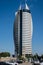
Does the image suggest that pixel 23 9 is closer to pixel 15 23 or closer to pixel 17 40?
pixel 15 23

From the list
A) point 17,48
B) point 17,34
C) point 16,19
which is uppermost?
point 16,19

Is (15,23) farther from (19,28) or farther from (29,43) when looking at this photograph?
(29,43)

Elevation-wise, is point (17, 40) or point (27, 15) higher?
point (27, 15)

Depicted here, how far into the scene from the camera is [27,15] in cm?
8750

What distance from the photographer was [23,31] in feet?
283

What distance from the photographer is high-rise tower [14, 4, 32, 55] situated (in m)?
85.8

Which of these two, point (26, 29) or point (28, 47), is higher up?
point (26, 29)

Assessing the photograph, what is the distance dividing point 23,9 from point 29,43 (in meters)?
13.5

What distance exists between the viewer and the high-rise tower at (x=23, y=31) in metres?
85.8

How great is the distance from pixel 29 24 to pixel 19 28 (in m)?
4.30

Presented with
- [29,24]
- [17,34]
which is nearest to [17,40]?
[17,34]

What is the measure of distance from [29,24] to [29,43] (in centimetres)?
740

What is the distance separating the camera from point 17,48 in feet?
284

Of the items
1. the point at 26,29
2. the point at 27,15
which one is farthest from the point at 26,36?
the point at 27,15
